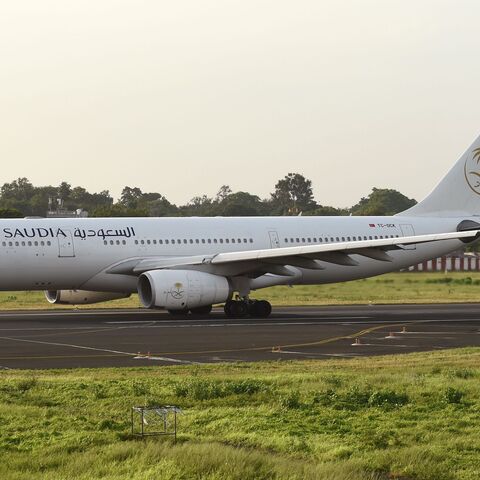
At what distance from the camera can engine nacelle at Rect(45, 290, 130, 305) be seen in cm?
4300

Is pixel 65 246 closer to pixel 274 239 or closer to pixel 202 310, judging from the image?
pixel 202 310

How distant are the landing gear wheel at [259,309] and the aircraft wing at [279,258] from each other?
1.19m

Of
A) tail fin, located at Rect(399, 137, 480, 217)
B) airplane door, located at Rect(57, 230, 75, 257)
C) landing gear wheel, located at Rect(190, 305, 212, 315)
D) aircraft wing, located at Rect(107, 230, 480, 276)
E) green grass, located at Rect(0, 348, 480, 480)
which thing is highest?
tail fin, located at Rect(399, 137, 480, 217)

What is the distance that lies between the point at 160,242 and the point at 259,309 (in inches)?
186

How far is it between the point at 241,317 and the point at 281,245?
4.57 m

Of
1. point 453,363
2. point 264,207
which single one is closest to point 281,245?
point 453,363

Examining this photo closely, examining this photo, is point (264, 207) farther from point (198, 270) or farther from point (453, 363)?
point (453, 363)

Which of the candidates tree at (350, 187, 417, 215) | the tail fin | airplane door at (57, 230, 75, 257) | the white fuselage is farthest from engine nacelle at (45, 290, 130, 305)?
tree at (350, 187, 417, 215)

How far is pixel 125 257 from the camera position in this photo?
1604 inches

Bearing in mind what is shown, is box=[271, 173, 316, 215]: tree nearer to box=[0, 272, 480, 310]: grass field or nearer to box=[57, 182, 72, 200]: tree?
box=[57, 182, 72, 200]: tree

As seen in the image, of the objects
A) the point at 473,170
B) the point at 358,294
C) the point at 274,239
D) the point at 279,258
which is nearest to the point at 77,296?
the point at 274,239

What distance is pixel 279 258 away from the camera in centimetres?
3966

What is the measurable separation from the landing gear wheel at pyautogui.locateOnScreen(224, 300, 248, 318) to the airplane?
0.04 metres

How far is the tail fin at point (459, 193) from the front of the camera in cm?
4775
